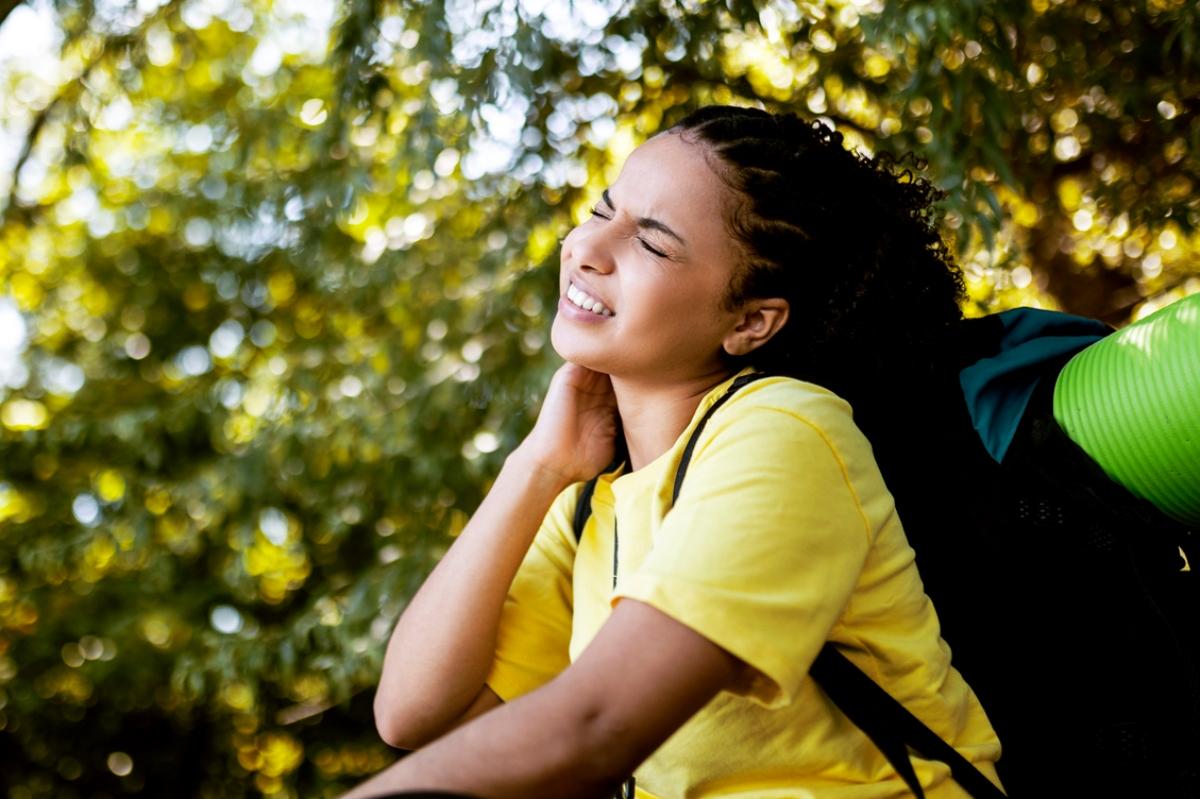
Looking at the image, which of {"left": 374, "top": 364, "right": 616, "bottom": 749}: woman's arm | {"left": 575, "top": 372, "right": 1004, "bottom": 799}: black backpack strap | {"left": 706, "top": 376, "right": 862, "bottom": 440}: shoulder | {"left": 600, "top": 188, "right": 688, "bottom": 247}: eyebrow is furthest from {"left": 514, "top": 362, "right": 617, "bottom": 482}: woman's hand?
{"left": 575, "top": 372, "right": 1004, "bottom": 799}: black backpack strap

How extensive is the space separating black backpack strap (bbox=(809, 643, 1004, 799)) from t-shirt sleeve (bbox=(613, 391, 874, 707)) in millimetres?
A: 137

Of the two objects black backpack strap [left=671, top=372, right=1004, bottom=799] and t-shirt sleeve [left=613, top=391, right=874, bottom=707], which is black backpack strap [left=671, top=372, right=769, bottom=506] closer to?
t-shirt sleeve [left=613, top=391, right=874, bottom=707]

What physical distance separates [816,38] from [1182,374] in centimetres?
193

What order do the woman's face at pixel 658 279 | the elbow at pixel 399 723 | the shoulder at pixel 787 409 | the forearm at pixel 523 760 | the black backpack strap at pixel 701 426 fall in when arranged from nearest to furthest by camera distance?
the forearm at pixel 523 760
the shoulder at pixel 787 409
the black backpack strap at pixel 701 426
the woman's face at pixel 658 279
the elbow at pixel 399 723

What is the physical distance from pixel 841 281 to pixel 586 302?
15.2 inches

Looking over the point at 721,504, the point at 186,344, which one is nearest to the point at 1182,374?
the point at 721,504

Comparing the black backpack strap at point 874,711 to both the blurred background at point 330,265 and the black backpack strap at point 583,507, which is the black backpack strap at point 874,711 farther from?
the blurred background at point 330,265

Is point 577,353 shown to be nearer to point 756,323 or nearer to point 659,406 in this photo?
point 659,406

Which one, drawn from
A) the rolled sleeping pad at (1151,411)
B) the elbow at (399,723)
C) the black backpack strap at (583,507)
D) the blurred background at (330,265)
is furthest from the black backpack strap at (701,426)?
the blurred background at (330,265)

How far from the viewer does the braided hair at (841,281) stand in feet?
5.67

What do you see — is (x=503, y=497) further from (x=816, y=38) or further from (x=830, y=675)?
(x=816, y=38)

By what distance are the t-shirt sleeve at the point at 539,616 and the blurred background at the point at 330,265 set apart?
3.42ft

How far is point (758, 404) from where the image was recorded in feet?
4.53

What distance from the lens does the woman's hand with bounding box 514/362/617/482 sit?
6.25 ft
